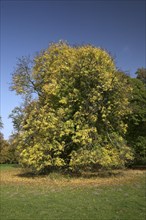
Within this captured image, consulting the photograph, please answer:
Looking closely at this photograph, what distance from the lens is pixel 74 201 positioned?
44.0 ft

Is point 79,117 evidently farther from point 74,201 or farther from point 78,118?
point 74,201

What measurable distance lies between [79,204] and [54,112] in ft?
38.6

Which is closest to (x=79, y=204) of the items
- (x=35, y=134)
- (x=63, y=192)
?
(x=63, y=192)

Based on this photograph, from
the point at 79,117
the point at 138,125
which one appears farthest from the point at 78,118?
the point at 138,125

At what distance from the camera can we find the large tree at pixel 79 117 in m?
22.2

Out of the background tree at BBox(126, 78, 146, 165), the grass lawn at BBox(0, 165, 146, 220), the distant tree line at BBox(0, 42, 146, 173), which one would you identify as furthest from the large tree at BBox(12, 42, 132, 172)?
the background tree at BBox(126, 78, 146, 165)

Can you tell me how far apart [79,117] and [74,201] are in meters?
10.1

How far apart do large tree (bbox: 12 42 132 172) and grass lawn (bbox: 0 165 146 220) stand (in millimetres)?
3378

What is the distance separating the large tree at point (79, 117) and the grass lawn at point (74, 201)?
3.38 meters

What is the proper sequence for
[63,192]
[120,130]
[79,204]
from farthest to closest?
[120,130], [63,192], [79,204]

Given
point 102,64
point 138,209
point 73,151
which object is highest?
point 102,64

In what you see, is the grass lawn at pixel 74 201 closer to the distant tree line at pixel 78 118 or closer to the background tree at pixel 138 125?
the distant tree line at pixel 78 118

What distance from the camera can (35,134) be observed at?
910 inches

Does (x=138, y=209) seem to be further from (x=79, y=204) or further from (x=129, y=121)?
(x=129, y=121)
